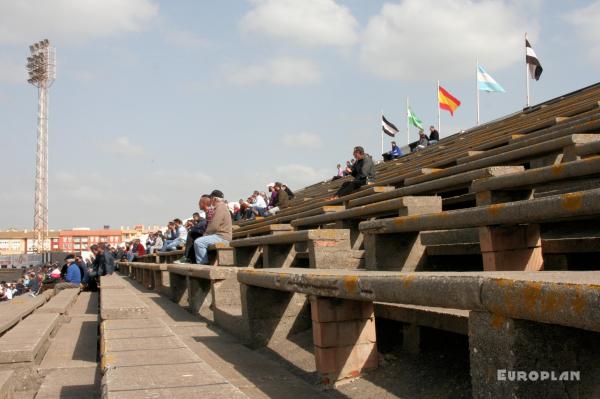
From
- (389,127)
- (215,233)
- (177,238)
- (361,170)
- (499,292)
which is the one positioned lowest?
(499,292)

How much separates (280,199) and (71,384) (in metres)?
12.4

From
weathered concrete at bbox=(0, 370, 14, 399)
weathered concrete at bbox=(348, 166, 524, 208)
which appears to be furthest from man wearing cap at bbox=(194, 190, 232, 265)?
weathered concrete at bbox=(0, 370, 14, 399)

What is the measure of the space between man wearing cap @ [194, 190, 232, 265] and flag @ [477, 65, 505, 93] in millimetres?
15108

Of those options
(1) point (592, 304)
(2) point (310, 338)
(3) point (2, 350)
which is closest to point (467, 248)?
(2) point (310, 338)

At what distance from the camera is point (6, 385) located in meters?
3.65

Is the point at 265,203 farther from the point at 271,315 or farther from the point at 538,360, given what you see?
the point at 538,360

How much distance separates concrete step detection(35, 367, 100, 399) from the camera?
3.76m

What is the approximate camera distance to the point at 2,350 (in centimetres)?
436

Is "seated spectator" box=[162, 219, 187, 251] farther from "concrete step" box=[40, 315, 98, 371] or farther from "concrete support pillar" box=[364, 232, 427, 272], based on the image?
"concrete support pillar" box=[364, 232, 427, 272]

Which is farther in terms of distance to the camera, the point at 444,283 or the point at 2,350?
the point at 2,350

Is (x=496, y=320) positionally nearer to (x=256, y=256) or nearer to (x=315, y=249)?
(x=315, y=249)

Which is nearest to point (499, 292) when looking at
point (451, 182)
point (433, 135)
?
point (451, 182)

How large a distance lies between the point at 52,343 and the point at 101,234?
128 m

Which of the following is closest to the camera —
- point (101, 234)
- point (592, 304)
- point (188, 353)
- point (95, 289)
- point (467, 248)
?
point (592, 304)
